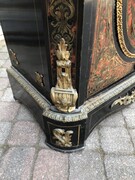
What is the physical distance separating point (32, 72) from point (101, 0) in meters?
0.62

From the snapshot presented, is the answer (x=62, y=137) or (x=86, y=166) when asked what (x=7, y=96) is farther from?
(x=86, y=166)

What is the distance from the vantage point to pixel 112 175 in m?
1.11

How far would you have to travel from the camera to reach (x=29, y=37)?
3.52 ft

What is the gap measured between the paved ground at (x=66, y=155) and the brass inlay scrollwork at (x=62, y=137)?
0.08 m

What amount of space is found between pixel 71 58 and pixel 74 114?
335mm

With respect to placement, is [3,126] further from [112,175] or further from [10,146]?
[112,175]

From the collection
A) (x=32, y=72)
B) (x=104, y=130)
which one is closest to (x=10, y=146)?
(x=32, y=72)

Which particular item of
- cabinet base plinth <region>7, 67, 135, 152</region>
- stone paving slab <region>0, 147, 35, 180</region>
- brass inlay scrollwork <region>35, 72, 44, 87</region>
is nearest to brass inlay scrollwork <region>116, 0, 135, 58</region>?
cabinet base plinth <region>7, 67, 135, 152</region>

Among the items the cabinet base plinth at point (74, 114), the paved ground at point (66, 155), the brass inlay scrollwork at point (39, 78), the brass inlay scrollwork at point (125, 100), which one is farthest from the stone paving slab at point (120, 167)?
the brass inlay scrollwork at point (39, 78)

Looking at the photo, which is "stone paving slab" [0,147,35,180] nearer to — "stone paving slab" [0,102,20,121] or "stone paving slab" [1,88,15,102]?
"stone paving slab" [0,102,20,121]

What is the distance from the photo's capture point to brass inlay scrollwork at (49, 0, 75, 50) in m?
0.75

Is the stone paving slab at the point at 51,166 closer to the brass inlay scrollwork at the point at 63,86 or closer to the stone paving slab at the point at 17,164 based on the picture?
the stone paving slab at the point at 17,164

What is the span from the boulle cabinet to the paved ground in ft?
0.30

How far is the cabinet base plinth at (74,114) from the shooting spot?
3.57 ft
